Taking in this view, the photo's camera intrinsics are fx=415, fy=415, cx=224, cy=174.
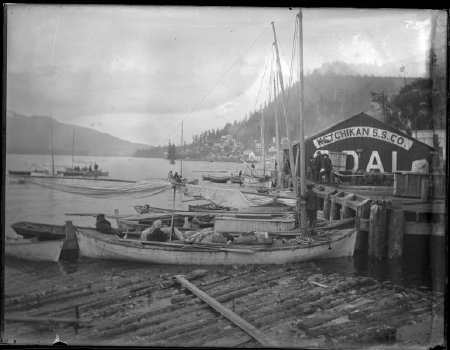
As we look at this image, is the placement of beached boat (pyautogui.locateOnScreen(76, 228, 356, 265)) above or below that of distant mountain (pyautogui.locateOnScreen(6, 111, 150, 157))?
below

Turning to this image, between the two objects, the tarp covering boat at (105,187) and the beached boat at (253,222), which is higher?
the tarp covering boat at (105,187)

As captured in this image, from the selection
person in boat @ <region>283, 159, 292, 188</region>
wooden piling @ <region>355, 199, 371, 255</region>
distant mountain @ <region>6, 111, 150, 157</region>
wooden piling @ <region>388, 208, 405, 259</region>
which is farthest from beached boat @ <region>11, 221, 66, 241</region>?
wooden piling @ <region>388, 208, 405, 259</region>

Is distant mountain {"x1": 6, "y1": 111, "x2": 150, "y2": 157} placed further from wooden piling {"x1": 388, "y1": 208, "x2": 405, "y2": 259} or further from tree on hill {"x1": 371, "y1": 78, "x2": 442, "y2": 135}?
wooden piling {"x1": 388, "y1": 208, "x2": 405, "y2": 259}

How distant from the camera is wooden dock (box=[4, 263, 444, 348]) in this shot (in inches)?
179

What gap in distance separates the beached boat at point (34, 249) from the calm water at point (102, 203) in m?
0.08

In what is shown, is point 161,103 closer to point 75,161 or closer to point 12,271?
point 75,161

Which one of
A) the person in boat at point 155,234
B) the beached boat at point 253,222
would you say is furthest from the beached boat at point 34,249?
the beached boat at point 253,222

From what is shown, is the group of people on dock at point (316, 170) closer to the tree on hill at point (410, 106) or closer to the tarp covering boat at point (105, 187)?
the tree on hill at point (410, 106)

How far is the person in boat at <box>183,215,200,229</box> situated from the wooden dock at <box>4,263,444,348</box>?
0.57 metres

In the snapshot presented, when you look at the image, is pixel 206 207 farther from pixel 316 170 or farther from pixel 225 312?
pixel 316 170

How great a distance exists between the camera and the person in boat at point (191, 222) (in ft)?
16.7

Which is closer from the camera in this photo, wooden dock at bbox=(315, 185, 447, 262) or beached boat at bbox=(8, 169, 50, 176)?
beached boat at bbox=(8, 169, 50, 176)

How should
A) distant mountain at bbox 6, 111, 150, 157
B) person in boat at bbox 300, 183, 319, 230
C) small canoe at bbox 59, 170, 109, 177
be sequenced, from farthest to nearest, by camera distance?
person in boat at bbox 300, 183, 319, 230 → small canoe at bbox 59, 170, 109, 177 → distant mountain at bbox 6, 111, 150, 157

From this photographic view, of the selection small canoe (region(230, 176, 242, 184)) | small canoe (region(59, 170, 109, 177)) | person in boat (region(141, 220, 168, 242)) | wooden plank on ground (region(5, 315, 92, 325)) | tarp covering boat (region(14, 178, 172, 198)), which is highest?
small canoe (region(59, 170, 109, 177))
